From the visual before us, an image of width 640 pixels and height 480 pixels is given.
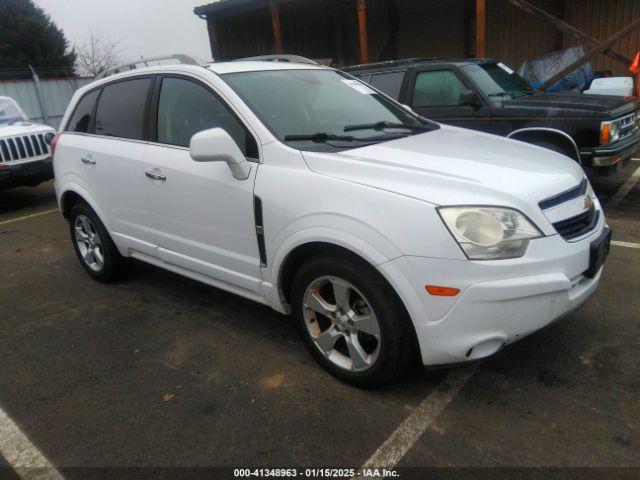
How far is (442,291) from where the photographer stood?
91.4 inches

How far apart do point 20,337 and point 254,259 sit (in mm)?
2006

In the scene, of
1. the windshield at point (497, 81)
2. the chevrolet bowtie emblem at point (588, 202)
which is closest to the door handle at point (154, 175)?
the chevrolet bowtie emblem at point (588, 202)

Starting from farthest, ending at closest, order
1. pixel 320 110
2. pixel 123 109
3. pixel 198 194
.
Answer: pixel 123 109
pixel 320 110
pixel 198 194

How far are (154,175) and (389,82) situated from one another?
421 cm

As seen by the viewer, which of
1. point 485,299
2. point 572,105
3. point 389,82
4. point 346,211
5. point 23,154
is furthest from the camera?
point 23,154

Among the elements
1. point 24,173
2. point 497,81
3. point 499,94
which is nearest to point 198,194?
point 499,94

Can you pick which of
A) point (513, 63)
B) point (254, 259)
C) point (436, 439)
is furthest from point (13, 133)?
point (513, 63)

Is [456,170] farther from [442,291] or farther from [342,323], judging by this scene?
[342,323]

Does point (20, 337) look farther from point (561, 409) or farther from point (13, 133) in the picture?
point (13, 133)

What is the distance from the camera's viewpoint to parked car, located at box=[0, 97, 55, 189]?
7754 millimetres

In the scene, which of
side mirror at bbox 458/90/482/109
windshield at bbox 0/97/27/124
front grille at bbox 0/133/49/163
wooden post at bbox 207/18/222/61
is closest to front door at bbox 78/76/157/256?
side mirror at bbox 458/90/482/109

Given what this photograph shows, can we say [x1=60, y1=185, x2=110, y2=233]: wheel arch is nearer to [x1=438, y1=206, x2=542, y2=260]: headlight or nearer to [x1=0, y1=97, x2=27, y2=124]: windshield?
[x1=438, y1=206, x2=542, y2=260]: headlight

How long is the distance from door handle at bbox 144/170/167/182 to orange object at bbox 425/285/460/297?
2.00 meters

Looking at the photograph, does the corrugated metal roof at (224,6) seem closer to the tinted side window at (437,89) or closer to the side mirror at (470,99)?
the tinted side window at (437,89)
